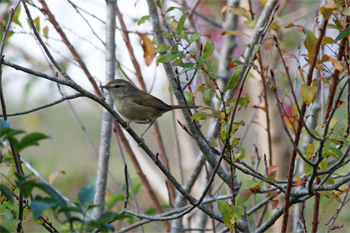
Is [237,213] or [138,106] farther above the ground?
[138,106]

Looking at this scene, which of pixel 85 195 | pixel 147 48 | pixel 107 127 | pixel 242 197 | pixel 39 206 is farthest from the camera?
pixel 147 48

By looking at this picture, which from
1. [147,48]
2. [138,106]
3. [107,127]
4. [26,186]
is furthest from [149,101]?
[26,186]

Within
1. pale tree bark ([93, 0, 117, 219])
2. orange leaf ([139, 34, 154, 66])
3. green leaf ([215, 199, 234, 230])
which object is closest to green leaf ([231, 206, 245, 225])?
green leaf ([215, 199, 234, 230])

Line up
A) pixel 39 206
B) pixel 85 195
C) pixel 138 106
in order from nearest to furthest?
pixel 39 206, pixel 85 195, pixel 138 106

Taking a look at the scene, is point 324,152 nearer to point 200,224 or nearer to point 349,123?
point 349,123

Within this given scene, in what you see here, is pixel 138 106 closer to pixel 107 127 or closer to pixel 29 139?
pixel 107 127

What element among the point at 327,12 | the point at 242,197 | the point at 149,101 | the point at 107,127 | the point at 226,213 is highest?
the point at 149,101

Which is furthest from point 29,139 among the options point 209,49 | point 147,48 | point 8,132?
point 147,48

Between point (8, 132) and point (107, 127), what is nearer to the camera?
point (8, 132)

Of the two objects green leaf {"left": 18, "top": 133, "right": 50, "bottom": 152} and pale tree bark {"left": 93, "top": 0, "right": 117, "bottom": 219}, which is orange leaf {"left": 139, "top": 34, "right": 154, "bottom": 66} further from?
green leaf {"left": 18, "top": 133, "right": 50, "bottom": 152}

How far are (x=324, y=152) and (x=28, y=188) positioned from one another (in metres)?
1.49

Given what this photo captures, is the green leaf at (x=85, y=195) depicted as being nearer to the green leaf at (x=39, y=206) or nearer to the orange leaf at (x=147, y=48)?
the green leaf at (x=39, y=206)

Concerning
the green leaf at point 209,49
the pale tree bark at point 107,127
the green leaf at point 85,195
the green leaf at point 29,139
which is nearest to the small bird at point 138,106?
the pale tree bark at point 107,127

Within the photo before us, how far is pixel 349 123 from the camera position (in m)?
1.84
